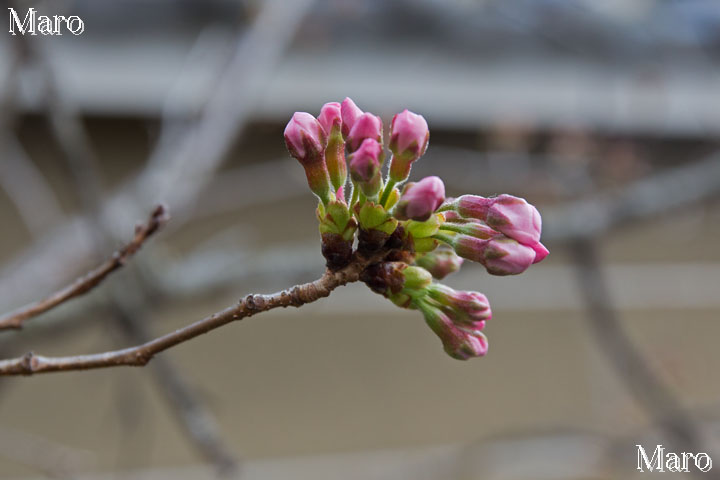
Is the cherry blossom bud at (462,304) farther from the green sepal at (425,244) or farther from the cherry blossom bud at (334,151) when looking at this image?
the cherry blossom bud at (334,151)

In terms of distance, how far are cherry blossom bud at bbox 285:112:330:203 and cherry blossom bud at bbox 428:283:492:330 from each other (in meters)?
0.13

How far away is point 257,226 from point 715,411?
3597mm

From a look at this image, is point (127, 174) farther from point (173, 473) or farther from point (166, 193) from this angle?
point (166, 193)

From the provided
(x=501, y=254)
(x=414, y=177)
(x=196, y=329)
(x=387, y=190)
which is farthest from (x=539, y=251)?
(x=414, y=177)

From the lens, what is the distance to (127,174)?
4.04 metres

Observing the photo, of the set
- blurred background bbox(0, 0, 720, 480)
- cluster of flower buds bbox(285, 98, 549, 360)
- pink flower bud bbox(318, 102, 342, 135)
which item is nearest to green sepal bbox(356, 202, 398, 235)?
cluster of flower buds bbox(285, 98, 549, 360)

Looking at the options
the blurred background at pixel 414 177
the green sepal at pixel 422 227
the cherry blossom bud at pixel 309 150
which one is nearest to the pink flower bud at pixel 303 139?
the cherry blossom bud at pixel 309 150

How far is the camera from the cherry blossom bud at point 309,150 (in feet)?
1.99

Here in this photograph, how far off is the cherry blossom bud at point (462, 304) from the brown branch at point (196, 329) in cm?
9

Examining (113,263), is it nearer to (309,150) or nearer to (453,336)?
(309,150)

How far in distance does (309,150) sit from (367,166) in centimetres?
9

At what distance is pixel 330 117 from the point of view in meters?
0.63

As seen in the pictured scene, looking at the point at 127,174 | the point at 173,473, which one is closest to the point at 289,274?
the point at 127,174

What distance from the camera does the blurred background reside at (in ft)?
9.66
